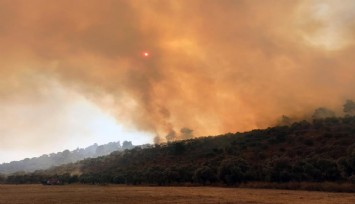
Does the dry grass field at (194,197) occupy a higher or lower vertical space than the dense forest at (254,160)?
lower

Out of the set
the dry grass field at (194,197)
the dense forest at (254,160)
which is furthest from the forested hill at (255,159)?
the dry grass field at (194,197)

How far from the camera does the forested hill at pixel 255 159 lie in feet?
237

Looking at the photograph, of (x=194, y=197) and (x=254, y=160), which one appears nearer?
(x=194, y=197)

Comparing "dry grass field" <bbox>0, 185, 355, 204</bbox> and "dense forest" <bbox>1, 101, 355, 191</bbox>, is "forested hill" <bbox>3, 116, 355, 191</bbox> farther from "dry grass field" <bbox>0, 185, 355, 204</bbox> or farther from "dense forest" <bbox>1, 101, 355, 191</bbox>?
"dry grass field" <bbox>0, 185, 355, 204</bbox>

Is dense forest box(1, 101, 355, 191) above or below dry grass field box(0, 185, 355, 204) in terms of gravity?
above

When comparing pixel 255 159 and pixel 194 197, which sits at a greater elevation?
pixel 255 159

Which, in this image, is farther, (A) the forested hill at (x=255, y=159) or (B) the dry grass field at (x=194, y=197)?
(A) the forested hill at (x=255, y=159)

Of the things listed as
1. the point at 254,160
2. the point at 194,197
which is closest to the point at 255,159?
the point at 254,160

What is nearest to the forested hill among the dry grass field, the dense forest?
the dense forest

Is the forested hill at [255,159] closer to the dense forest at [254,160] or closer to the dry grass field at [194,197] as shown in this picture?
the dense forest at [254,160]

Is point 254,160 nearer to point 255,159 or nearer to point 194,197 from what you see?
point 255,159

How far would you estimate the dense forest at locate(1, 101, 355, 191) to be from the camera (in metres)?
71.9

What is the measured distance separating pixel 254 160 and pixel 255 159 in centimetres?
143

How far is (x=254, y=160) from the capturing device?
105 m
